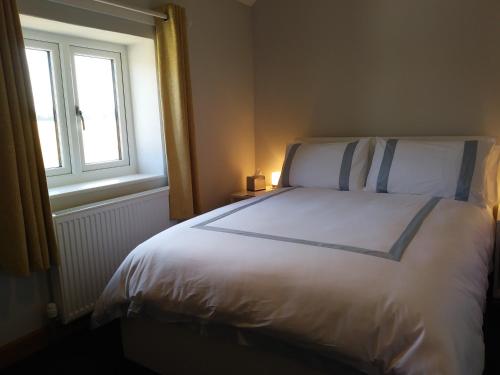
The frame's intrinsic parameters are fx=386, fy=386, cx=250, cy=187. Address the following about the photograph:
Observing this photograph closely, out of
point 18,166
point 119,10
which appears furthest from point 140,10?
point 18,166

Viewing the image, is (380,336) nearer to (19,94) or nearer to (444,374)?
(444,374)

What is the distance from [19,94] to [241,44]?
6.73ft

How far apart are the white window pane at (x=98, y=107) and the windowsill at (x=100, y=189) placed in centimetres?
21

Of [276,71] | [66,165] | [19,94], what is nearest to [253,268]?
[19,94]

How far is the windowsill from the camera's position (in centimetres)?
216

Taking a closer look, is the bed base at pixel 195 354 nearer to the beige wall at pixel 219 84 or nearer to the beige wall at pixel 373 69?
the beige wall at pixel 219 84

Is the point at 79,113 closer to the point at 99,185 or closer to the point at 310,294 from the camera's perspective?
the point at 99,185

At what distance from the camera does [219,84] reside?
3.14 m

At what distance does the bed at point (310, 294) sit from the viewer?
1146 millimetres

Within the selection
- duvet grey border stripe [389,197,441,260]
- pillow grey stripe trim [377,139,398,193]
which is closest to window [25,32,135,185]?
pillow grey stripe trim [377,139,398,193]

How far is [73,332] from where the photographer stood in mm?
2189

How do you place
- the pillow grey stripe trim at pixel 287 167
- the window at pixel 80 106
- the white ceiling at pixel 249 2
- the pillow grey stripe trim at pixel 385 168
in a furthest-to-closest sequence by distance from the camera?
the white ceiling at pixel 249 2 → the pillow grey stripe trim at pixel 287 167 → the pillow grey stripe trim at pixel 385 168 → the window at pixel 80 106

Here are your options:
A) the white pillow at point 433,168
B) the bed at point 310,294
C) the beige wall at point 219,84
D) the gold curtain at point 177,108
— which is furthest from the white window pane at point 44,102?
the white pillow at point 433,168

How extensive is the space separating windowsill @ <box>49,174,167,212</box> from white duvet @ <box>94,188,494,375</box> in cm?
69
